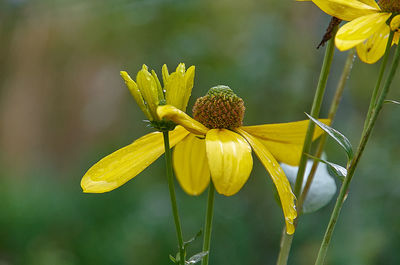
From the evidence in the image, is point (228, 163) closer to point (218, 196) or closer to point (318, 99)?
point (318, 99)

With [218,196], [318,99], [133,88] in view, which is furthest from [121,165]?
[218,196]

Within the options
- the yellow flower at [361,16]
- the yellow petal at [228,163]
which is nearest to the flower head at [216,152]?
the yellow petal at [228,163]

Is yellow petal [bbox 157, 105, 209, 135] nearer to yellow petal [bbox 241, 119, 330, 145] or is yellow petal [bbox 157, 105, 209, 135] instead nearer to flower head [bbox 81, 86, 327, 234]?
flower head [bbox 81, 86, 327, 234]

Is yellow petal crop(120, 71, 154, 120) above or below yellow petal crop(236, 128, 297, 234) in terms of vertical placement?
above

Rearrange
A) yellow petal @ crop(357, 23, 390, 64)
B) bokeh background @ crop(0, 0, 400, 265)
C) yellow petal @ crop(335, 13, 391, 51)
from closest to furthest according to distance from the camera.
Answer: yellow petal @ crop(335, 13, 391, 51) → yellow petal @ crop(357, 23, 390, 64) → bokeh background @ crop(0, 0, 400, 265)

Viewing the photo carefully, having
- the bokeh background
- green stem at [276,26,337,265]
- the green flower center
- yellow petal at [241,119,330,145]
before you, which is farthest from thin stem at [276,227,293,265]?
the bokeh background

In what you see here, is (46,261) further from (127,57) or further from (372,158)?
(127,57)

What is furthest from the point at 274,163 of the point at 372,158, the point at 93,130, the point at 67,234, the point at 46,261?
the point at 93,130

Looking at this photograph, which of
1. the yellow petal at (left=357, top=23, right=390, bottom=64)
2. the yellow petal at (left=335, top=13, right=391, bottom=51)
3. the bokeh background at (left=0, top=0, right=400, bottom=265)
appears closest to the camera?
the yellow petal at (left=335, top=13, right=391, bottom=51)
